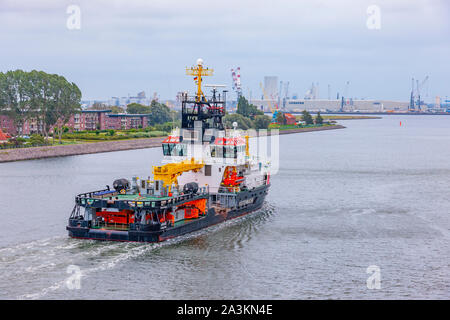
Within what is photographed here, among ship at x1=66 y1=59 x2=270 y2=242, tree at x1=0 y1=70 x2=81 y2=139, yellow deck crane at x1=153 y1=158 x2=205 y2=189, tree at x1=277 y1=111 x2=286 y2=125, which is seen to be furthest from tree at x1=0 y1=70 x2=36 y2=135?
tree at x1=277 y1=111 x2=286 y2=125

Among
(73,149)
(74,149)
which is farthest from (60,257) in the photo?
(74,149)

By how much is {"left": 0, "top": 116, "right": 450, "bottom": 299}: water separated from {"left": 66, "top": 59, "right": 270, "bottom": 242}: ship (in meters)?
0.90

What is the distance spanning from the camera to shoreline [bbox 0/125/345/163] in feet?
273

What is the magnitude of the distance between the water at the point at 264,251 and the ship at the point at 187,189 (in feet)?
2.96

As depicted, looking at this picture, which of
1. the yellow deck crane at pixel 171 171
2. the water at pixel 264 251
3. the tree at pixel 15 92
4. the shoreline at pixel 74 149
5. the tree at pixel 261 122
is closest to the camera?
the water at pixel 264 251

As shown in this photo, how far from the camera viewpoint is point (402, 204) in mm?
49531

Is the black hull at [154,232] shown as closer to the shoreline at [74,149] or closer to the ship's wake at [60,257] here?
the ship's wake at [60,257]

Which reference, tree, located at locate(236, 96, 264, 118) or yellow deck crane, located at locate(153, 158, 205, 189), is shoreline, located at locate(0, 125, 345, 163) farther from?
tree, located at locate(236, 96, 264, 118)

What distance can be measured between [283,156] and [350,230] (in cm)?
5442

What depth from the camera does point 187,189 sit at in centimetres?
3766

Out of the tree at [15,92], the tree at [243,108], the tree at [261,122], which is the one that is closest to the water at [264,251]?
the tree at [15,92]

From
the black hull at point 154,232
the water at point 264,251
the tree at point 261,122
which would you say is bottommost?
the water at point 264,251

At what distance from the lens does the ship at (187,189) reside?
111 feet
